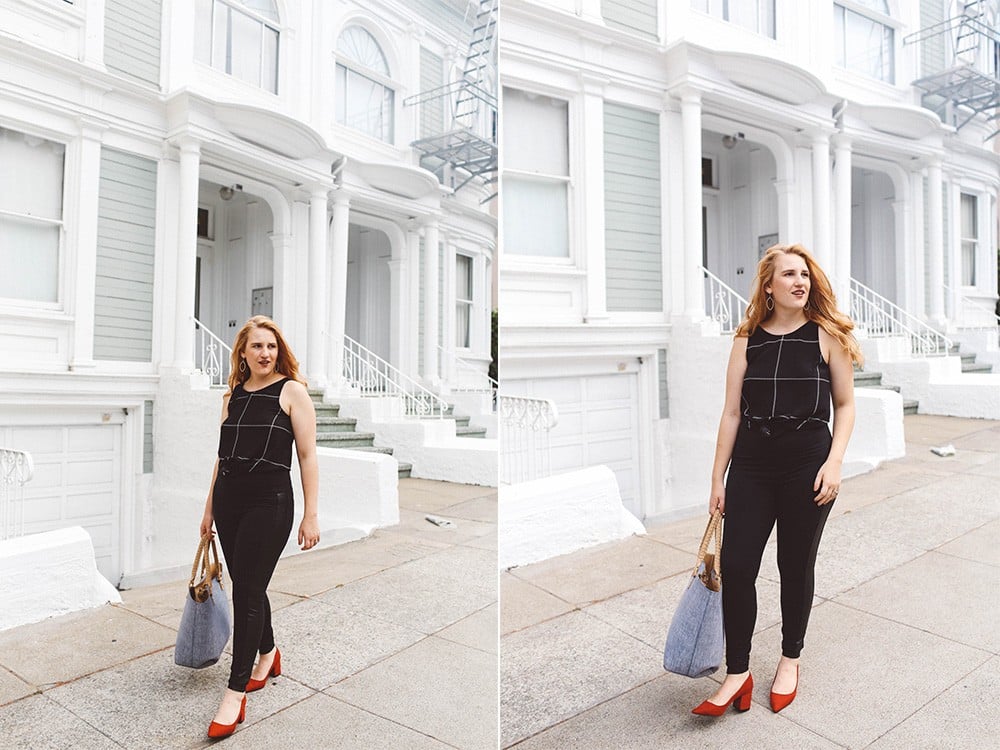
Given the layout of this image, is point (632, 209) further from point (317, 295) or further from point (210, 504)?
point (210, 504)

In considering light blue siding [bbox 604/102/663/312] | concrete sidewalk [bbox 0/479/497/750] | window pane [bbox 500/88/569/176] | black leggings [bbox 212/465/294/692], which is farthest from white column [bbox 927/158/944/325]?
black leggings [bbox 212/465/294/692]

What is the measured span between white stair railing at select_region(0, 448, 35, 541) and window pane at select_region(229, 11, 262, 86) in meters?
0.89

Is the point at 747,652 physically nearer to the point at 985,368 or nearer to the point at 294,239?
the point at 985,368

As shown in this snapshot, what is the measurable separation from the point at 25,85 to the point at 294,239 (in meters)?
0.56

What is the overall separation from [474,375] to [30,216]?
3.65ft

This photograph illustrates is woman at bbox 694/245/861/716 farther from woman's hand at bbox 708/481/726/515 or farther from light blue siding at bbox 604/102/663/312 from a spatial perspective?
light blue siding at bbox 604/102/663/312

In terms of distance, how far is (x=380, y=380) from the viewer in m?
1.76

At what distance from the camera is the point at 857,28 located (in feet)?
6.22

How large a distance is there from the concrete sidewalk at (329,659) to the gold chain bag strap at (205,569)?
0.04 metres

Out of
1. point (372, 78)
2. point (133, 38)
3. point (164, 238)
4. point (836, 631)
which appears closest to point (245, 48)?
point (133, 38)

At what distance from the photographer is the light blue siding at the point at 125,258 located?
1.37 m

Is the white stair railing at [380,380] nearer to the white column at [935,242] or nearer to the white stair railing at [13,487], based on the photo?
the white stair railing at [13,487]

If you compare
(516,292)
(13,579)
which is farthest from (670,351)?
(13,579)

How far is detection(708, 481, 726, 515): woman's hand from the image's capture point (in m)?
1.57
